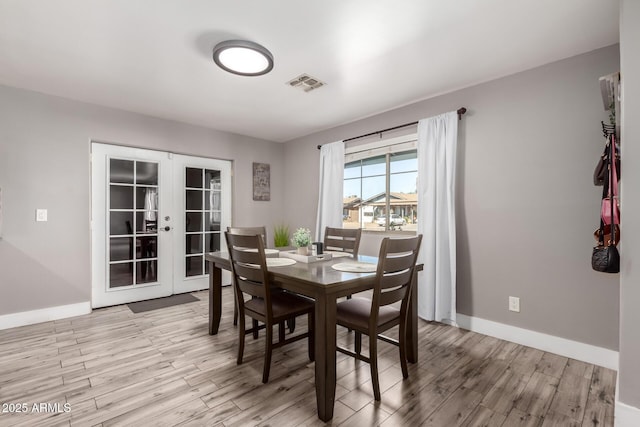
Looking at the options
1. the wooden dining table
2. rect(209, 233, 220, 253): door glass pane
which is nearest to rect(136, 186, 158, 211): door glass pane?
rect(209, 233, 220, 253): door glass pane

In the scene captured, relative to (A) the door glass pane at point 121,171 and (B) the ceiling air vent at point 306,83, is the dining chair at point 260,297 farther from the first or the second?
(A) the door glass pane at point 121,171

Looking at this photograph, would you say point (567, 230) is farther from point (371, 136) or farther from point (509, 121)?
point (371, 136)

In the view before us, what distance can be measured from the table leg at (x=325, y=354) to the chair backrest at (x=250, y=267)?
44 cm

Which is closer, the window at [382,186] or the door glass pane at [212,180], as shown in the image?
the window at [382,186]

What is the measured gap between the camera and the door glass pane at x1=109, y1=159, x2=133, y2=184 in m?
3.64

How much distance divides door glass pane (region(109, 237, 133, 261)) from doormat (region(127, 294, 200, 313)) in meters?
0.59

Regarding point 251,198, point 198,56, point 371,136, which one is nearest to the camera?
point 198,56

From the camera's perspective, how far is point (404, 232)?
11.8 feet

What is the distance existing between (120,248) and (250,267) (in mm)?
2585

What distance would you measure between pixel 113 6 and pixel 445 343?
3.41 m

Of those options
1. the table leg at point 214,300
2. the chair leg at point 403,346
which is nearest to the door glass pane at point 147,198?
the table leg at point 214,300

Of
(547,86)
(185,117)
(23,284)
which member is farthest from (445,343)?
(23,284)

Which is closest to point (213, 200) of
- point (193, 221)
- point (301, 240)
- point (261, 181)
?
point (193, 221)

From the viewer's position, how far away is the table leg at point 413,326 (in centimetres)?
219
